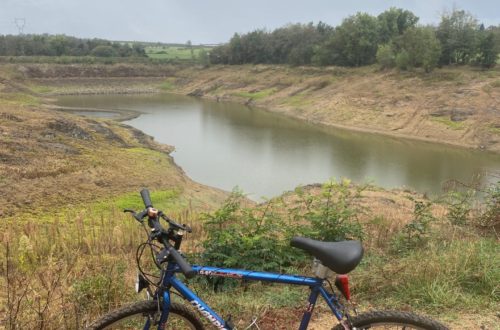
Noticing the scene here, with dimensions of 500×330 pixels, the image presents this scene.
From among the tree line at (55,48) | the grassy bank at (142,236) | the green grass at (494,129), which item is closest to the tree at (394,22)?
the green grass at (494,129)

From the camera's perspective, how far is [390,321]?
2.84m

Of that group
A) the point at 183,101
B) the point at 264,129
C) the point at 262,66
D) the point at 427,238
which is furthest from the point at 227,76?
the point at 427,238

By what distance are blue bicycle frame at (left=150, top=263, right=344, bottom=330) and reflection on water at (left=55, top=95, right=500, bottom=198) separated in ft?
36.8

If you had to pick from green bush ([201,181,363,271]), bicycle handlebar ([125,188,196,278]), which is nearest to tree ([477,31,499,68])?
green bush ([201,181,363,271])

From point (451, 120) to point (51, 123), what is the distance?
26.7 metres

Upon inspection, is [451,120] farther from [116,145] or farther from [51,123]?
[51,123]

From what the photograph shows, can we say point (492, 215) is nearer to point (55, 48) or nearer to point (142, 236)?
point (142, 236)

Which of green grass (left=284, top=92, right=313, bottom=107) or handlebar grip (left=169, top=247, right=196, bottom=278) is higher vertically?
handlebar grip (left=169, top=247, right=196, bottom=278)

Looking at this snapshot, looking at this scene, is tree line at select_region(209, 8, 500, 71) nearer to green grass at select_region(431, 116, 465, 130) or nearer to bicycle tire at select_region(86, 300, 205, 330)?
green grass at select_region(431, 116, 465, 130)

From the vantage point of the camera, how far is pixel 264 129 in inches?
1398

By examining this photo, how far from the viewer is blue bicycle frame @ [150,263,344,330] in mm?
2770

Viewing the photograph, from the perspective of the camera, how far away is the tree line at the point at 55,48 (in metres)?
77.4

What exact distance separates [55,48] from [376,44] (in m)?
57.0

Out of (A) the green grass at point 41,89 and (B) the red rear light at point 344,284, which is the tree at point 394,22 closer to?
(A) the green grass at point 41,89
